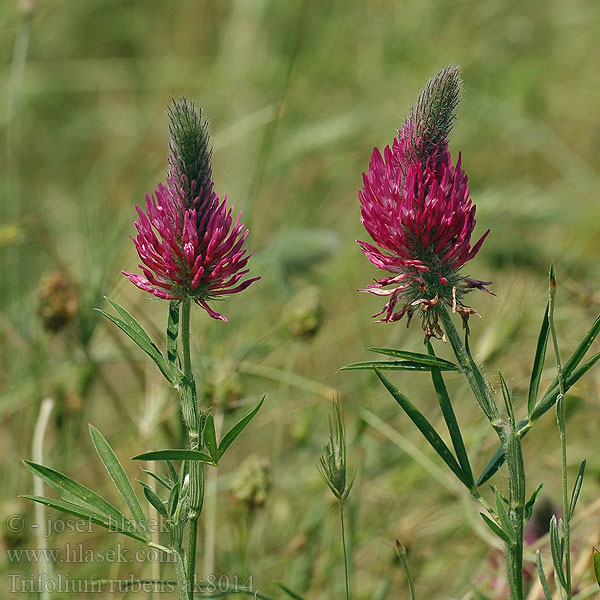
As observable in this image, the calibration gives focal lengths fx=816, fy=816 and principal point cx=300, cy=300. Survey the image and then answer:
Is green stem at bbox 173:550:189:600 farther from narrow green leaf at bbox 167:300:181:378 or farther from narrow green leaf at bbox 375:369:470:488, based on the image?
narrow green leaf at bbox 375:369:470:488

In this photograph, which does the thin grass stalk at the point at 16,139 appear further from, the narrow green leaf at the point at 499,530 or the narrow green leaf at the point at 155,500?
the narrow green leaf at the point at 499,530

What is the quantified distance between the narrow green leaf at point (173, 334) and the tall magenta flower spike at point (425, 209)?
0.26m

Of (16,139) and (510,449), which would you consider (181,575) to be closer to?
(510,449)

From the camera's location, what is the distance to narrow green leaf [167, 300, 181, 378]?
1.01 meters

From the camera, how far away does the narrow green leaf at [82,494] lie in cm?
99

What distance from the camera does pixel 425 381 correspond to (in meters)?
2.77

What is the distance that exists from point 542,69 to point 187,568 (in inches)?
106

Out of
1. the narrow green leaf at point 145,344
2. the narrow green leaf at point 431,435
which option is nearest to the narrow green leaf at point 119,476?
the narrow green leaf at point 145,344

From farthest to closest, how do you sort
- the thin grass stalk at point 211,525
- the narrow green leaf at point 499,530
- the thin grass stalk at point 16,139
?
the thin grass stalk at point 16,139 → the thin grass stalk at point 211,525 → the narrow green leaf at point 499,530

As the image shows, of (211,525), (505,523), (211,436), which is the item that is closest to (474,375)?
(505,523)

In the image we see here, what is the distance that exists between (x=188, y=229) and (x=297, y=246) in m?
1.12

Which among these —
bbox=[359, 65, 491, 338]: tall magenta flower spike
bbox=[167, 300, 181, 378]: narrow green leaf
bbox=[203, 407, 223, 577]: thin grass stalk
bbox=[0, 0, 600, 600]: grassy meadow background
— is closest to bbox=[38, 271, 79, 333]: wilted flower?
bbox=[0, 0, 600, 600]: grassy meadow background

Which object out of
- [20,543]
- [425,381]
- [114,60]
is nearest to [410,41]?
[425,381]

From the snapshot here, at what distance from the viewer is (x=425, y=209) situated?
0.90 m
